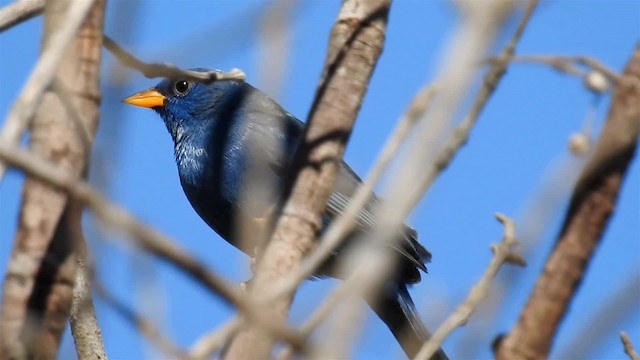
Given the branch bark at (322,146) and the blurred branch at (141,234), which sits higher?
the branch bark at (322,146)

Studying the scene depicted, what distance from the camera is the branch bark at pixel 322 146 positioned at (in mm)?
2639

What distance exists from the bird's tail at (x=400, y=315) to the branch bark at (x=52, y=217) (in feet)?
12.8

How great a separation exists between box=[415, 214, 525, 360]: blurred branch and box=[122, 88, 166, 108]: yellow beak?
5.77 metres

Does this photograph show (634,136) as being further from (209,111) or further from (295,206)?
(209,111)

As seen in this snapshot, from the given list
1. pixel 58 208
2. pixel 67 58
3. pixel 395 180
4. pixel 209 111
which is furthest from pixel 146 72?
pixel 209 111

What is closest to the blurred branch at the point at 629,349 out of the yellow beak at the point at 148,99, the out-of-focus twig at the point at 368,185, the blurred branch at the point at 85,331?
the out-of-focus twig at the point at 368,185

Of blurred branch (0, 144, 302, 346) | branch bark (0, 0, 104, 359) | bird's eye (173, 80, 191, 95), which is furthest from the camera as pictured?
bird's eye (173, 80, 191, 95)

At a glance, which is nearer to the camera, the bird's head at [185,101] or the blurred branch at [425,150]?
the blurred branch at [425,150]

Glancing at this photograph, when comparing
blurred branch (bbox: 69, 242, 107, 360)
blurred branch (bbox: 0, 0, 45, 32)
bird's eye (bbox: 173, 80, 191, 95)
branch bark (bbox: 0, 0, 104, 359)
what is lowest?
blurred branch (bbox: 69, 242, 107, 360)

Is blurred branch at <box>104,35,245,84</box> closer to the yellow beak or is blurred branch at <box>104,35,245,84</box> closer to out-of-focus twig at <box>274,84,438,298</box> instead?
out-of-focus twig at <box>274,84,438,298</box>

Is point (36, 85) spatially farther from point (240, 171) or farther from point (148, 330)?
point (240, 171)

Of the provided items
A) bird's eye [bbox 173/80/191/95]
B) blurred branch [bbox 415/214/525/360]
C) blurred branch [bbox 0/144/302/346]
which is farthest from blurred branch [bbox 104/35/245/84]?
bird's eye [bbox 173/80/191/95]

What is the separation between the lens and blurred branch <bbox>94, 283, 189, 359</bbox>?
163cm

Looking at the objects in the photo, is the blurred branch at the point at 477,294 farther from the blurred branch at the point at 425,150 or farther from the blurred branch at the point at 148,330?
the blurred branch at the point at 148,330
